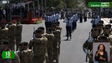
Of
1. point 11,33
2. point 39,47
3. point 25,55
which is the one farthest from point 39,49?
point 11,33

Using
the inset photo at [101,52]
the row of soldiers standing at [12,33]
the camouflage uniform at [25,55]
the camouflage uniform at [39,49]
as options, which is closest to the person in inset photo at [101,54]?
the inset photo at [101,52]

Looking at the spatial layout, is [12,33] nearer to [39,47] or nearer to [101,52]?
[39,47]

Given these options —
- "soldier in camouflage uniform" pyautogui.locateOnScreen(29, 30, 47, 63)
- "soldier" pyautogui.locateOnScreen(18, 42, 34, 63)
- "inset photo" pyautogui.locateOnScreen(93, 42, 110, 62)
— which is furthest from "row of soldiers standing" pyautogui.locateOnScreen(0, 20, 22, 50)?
"inset photo" pyautogui.locateOnScreen(93, 42, 110, 62)

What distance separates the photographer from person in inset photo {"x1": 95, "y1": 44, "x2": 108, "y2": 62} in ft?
17.4

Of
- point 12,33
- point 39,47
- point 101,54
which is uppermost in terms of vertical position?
point 101,54

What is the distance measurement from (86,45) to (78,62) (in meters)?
4.81

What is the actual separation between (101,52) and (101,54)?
4 centimetres

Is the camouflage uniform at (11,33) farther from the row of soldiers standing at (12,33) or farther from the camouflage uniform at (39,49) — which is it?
the camouflage uniform at (39,49)

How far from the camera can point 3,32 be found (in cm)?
1049

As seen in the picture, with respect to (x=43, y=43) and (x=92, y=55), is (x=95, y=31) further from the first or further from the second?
(x=43, y=43)

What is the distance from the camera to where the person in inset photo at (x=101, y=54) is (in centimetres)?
530

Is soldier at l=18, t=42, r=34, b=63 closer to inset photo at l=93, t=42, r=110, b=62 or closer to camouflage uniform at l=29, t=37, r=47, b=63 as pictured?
camouflage uniform at l=29, t=37, r=47, b=63

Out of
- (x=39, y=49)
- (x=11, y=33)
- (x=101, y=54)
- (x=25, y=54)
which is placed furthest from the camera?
(x=11, y=33)

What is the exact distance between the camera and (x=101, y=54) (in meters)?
5.28
